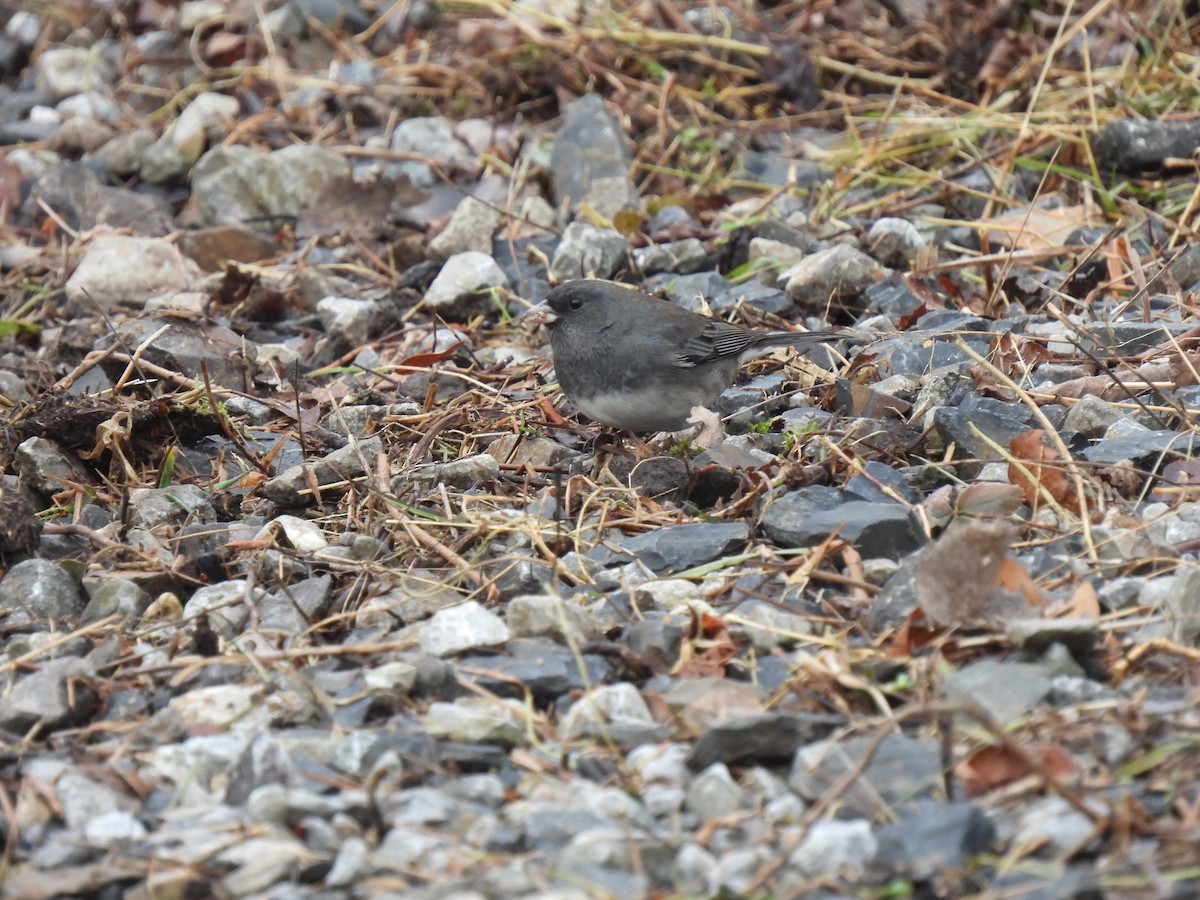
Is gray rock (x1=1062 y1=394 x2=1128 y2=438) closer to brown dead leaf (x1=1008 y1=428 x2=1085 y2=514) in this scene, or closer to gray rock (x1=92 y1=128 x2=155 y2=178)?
brown dead leaf (x1=1008 y1=428 x2=1085 y2=514)

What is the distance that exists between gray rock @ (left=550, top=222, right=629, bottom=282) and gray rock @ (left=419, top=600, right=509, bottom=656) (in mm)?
2196

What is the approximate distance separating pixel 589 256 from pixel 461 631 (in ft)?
7.55

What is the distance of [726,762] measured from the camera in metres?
2.12

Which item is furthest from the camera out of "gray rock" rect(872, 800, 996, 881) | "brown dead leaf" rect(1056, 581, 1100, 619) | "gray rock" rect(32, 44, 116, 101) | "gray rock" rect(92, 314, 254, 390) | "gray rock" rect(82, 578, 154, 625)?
"gray rock" rect(32, 44, 116, 101)

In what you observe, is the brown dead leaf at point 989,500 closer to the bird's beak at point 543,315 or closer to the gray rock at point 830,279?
the bird's beak at point 543,315

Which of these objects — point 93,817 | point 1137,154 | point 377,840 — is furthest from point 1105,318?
point 93,817

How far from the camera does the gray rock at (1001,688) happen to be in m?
2.12

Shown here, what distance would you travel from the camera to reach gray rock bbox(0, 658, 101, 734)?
7.77ft

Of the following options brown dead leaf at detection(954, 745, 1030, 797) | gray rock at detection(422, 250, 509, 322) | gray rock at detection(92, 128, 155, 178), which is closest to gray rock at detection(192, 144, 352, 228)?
gray rock at detection(92, 128, 155, 178)

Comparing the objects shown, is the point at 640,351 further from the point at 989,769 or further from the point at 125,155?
the point at 125,155

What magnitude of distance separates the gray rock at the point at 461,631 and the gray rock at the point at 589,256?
220cm

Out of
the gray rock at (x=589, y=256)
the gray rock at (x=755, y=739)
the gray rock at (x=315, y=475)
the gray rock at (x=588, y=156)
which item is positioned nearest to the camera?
the gray rock at (x=755, y=739)

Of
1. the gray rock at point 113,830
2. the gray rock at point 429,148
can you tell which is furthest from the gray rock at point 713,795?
the gray rock at point 429,148

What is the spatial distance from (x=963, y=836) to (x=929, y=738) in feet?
0.90
